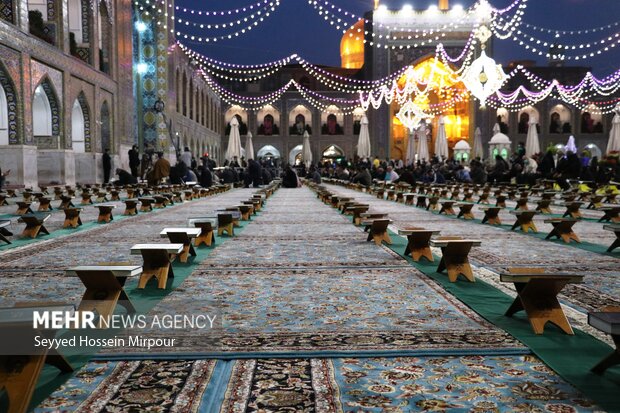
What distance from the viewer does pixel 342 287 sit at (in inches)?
152

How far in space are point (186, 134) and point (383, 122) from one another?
10.9 meters

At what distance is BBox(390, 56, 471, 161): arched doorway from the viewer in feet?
105

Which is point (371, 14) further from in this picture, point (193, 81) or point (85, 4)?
point (85, 4)

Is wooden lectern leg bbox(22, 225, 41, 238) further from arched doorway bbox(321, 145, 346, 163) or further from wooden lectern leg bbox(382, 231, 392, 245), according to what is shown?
arched doorway bbox(321, 145, 346, 163)

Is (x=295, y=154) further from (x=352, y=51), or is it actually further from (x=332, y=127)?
(x=352, y=51)

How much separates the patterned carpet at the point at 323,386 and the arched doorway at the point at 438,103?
97.5ft

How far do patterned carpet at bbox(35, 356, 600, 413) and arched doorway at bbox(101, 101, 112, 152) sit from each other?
696 inches

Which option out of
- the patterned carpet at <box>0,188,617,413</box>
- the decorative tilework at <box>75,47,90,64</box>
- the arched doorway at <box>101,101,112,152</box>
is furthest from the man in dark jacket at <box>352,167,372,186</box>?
the patterned carpet at <box>0,188,617,413</box>

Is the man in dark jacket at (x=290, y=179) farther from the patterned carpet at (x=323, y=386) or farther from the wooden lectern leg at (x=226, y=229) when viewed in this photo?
the patterned carpet at (x=323, y=386)

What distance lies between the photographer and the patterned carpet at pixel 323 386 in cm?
199

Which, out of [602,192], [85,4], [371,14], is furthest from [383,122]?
[602,192]

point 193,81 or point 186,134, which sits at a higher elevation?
point 193,81

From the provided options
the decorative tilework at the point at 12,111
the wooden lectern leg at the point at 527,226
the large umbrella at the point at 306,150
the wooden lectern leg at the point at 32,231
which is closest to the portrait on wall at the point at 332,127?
the large umbrella at the point at 306,150

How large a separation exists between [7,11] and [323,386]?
13.5 meters
